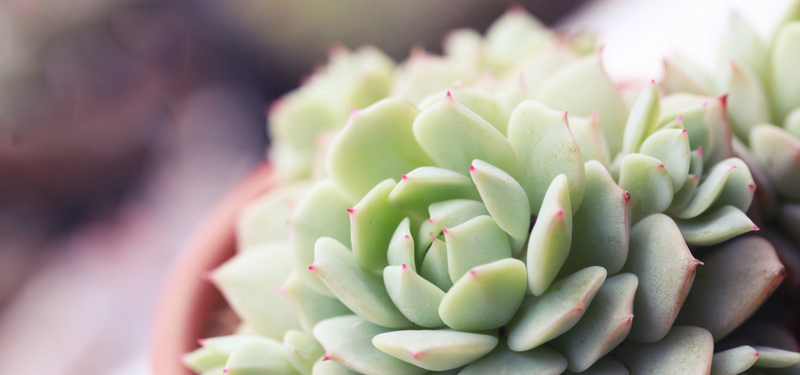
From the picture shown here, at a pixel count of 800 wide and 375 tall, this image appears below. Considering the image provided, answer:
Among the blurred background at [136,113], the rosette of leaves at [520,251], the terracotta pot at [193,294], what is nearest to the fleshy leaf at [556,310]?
the rosette of leaves at [520,251]

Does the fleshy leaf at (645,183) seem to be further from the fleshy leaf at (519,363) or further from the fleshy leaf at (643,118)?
the fleshy leaf at (519,363)

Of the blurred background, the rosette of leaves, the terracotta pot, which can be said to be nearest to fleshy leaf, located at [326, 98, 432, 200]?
the rosette of leaves

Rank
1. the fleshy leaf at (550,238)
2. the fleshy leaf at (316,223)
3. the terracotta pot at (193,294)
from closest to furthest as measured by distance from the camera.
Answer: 1. the fleshy leaf at (550,238)
2. the fleshy leaf at (316,223)
3. the terracotta pot at (193,294)

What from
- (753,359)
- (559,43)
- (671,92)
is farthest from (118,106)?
(753,359)

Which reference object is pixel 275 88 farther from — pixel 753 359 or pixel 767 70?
pixel 753 359

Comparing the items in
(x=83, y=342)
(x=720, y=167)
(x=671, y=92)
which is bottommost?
(x=720, y=167)

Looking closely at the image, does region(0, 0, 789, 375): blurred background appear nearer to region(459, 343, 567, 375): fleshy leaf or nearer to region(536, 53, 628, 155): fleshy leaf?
region(536, 53, 628, 155): fleshy leaf

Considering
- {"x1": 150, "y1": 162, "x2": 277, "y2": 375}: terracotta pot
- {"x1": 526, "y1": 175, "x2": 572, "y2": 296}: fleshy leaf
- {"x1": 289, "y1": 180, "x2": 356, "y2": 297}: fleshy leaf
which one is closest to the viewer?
{"x1": 526, "y1": 175, "x2": 572, "y2": 296}: fleshy leaf
